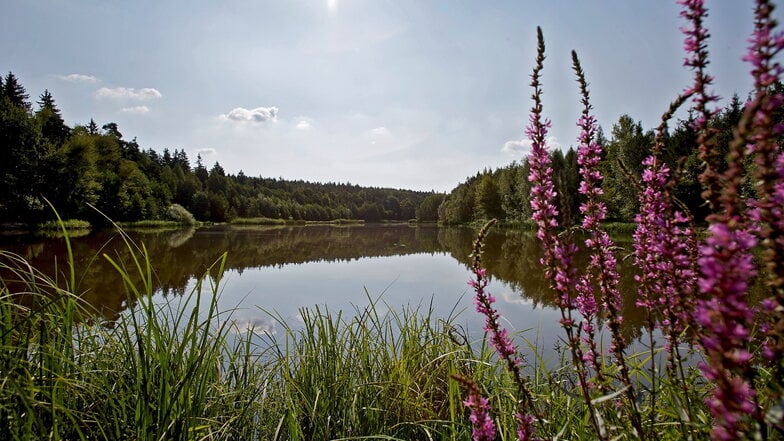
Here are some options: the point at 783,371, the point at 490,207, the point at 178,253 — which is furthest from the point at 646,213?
the point at 490,207

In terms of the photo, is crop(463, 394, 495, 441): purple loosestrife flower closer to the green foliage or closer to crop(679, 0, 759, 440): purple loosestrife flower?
crop(679, 0, 759, 440): purple loosestrife flower

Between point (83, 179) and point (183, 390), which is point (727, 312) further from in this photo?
point (83, 179)

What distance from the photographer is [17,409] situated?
1837 millimetres

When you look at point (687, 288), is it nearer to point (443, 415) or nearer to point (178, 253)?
point (443, 415)

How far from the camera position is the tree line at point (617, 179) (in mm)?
1432

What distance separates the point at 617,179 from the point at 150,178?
63426 mm

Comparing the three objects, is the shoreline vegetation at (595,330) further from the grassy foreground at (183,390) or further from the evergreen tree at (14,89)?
the evergreen tree at (14,89)

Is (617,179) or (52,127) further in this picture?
(52,127)

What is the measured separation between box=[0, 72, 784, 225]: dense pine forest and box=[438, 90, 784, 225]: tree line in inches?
0.6

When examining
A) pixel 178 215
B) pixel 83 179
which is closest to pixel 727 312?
pixel 83 179

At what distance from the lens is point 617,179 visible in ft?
88.3

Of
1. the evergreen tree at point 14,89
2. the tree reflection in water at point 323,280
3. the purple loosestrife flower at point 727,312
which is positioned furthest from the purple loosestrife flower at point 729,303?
the evergreen tree at point 14,89

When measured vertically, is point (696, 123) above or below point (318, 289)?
above

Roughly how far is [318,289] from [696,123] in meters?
11.1
